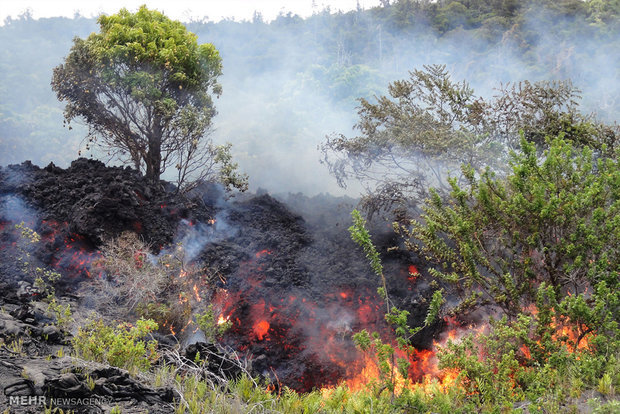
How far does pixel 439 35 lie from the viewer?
32.7m

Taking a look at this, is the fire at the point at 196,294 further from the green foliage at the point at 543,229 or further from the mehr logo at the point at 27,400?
the mehr logo at the point at 27,400

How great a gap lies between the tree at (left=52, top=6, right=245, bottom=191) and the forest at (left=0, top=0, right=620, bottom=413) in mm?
67

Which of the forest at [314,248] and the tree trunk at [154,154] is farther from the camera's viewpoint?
the tree trunk at [154,154]

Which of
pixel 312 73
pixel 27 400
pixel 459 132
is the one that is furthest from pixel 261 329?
pixel 312 73

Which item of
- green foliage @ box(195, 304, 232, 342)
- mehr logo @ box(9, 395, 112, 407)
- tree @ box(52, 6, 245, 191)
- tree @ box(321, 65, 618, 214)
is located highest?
tree @ box(52, 6, 245, 191)

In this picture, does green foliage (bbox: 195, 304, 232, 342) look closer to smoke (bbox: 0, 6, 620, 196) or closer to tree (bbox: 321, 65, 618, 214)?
tree (bbox: 321, 65, 618, 214)

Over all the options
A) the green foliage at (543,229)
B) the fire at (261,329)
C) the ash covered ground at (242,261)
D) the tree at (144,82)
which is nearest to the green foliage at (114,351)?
the ash covered ground at (242,261)

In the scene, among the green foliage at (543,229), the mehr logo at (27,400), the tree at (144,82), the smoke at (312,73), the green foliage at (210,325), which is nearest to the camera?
the mehr logo at (27,400)

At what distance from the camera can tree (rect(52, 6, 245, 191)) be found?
13.1 m

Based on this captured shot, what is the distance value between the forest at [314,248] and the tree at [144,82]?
0.07 meters

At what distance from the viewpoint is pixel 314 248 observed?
14430 millimetres

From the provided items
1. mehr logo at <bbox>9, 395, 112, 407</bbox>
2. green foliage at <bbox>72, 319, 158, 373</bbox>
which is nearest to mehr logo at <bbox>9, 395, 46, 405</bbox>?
mehr logo at <bbox>9, 395, 112, 407</bbox>

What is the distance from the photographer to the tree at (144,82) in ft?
43.0

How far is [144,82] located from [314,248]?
7198mm
